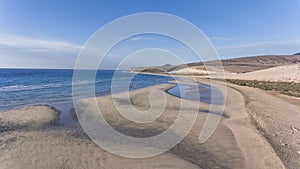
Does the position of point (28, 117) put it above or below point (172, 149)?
above

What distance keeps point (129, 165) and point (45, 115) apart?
918 cm

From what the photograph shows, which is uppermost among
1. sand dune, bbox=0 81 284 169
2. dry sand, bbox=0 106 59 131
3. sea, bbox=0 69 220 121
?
sea, bbox=0 69 220 121

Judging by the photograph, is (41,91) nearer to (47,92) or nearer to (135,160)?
(47,92)

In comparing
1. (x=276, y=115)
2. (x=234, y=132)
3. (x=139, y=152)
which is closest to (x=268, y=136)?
(x=234, y=132)

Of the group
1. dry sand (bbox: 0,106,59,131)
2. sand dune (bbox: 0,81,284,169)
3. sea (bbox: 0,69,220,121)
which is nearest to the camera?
sand dune (bbox: 0,81,284,169)

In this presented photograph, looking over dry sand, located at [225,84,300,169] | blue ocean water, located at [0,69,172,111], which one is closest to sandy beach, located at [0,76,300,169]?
dry sand, located at [225,84,300,169]

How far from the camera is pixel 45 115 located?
1383 centimetres

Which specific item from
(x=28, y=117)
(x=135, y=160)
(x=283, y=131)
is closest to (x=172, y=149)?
(x=135, y=160)

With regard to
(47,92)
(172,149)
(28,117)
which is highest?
(47,92)

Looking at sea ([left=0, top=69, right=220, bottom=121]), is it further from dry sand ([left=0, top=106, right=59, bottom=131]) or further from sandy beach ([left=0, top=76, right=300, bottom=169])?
sandy beach ([left=0, top=76, right=300, bottom=169])

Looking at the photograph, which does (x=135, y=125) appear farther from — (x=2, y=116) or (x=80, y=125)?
(x=2, y=116)

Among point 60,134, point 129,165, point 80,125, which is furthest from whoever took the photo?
point 80,125

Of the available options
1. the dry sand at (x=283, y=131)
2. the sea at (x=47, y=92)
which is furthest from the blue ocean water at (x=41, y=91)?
the dry sand at (x=283, y=131)

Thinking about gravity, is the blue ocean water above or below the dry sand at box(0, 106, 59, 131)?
above
